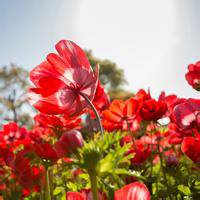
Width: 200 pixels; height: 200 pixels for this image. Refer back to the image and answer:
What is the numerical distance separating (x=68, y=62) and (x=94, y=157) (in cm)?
49

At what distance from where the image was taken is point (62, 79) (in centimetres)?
114

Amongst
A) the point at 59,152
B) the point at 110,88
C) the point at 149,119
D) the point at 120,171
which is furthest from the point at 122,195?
the point at 110,88

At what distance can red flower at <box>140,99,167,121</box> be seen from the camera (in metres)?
1.67

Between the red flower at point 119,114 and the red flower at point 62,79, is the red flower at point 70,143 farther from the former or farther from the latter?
the red flower at point 119,114

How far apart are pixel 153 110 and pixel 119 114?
314 mm

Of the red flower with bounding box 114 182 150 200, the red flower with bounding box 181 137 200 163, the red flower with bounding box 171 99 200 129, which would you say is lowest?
the red flower with bounding box 114 182 150 200

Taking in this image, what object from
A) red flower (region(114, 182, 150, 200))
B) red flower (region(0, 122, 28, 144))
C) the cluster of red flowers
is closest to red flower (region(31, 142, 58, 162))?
the cluster of red flowers

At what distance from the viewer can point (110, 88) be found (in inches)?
1335

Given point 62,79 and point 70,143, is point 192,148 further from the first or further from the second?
point 70,143

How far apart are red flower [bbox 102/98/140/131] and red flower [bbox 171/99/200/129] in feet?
1.43

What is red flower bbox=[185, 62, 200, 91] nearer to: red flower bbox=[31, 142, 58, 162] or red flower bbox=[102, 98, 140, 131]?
red flower bbox=[102, 98, 140, 131]

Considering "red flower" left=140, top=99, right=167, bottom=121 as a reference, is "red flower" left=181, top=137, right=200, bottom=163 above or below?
below

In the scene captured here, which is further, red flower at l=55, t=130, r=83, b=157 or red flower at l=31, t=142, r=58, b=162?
red flower at l=31, t=142, r=58, b=162

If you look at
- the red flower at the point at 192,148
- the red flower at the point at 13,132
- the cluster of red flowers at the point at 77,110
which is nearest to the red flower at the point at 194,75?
the cluster of red flowers at the point at 77,110
